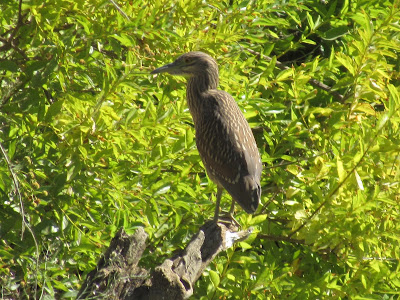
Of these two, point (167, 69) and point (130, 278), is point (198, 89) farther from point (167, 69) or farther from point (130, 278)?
point (130, 278)

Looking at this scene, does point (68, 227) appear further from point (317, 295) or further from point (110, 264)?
point (317, 295)

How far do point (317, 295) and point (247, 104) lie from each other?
1.42m

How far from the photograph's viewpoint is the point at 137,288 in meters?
2.80

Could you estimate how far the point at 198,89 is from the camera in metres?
4.53

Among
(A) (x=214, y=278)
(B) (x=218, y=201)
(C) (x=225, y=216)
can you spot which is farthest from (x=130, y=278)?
(C) (x=225, y=216)

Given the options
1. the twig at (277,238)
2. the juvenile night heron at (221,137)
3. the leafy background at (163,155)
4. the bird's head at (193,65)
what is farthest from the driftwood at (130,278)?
the twig at (277,238)

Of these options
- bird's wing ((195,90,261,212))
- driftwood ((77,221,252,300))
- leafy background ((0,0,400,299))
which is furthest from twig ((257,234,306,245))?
driftwood ((77,221,252,300))

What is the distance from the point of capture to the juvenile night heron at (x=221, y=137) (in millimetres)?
3977

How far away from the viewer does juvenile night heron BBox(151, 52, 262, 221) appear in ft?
13.0

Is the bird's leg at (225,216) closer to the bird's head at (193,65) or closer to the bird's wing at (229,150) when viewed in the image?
the bird's wing at (229,150)

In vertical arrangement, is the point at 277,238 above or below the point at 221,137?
below


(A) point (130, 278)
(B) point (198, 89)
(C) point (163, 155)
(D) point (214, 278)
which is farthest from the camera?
(B) point (198, 89)

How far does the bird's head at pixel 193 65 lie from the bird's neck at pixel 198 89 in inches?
2.3

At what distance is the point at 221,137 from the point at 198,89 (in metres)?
0.52
